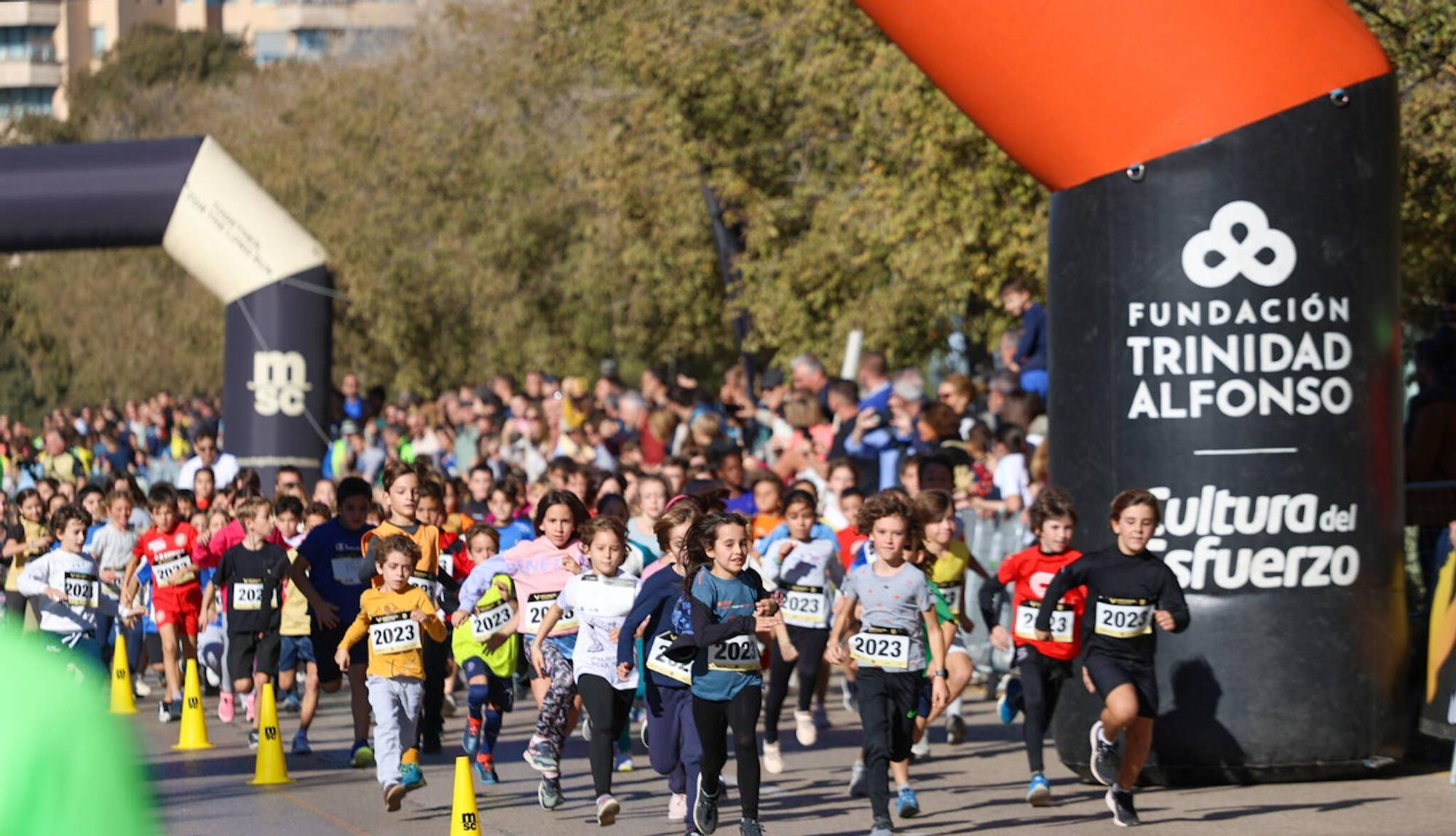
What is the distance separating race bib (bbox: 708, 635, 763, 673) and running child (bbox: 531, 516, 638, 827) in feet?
2.98

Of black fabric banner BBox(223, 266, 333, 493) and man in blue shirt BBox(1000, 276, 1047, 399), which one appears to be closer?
man in blue shirt BBox(1000, 276, 1047, 399)

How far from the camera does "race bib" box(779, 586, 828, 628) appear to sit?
40.2ft

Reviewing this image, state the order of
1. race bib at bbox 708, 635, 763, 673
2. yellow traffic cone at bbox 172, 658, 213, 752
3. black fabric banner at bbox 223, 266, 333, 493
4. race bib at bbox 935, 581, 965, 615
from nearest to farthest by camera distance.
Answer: race bib at bbox 708, 635, 763, 673
race bib at bbox 935, 581, 965, 615
yellow traffic cone at bbox 172, 658, 213, 752
black fabric banner at bbox 223, 266, 333, 493

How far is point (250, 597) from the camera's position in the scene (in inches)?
548

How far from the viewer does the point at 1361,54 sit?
10477 millimetres

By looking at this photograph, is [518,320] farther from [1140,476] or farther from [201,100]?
[1140,476]

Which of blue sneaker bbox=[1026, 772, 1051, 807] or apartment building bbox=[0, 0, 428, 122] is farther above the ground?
apartment building bbox=[0, 0, 428, 122]

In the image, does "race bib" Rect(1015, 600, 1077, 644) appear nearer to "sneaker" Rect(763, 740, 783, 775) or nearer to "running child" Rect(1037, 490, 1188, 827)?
"running child" Rect(1037, 490, 1188, 827)

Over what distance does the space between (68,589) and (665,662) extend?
5391mm

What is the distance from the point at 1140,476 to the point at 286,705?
6969 millimetres

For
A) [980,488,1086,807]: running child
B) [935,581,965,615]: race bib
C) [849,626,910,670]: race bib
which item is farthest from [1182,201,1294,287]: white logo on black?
[935,581,965,615]: race bib

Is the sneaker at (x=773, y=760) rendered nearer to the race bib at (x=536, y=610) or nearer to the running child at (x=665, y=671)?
the race bib at (x=536, y=610)

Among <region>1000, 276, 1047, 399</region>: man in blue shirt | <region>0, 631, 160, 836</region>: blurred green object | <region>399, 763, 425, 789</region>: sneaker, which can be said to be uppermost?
<region>1000, 276, 1047, 399</region>: man in blue shirt

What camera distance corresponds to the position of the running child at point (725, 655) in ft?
29.8
